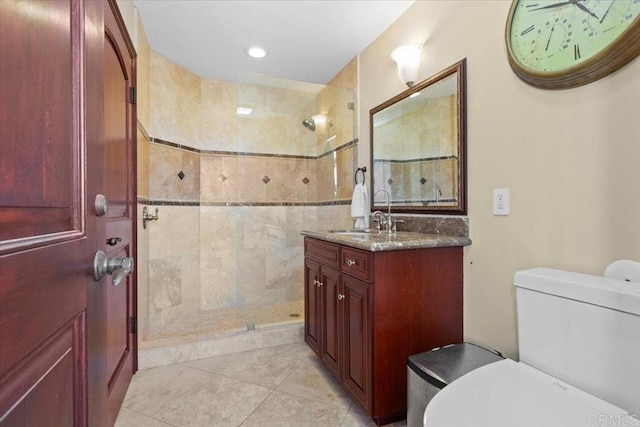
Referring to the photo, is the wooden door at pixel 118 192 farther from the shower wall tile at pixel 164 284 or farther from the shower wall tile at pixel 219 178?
the shower wall tile at pixel 219 178

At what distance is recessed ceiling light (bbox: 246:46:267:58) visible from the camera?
2.42 metres

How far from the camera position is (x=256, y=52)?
248cm

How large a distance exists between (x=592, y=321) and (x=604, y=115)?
674mm

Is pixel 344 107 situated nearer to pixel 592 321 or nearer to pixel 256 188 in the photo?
pixel 256 188

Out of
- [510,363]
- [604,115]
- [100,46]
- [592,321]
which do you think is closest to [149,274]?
[100,46]

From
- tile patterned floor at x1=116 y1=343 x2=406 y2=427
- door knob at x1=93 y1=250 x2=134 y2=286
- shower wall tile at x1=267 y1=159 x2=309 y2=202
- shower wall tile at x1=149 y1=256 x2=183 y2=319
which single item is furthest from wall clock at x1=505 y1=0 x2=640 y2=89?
shower wall tile at x1=149 y1=256 x2=183 y2=319

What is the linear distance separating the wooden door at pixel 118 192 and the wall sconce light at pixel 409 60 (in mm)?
1497

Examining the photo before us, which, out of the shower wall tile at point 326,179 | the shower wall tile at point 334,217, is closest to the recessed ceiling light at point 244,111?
the shower wall tile at point 326,179

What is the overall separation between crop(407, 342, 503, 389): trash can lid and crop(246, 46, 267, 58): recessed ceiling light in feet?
7.77

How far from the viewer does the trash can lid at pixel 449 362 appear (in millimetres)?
1135

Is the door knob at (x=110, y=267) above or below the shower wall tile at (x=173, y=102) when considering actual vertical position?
below

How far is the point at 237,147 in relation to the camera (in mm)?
3070

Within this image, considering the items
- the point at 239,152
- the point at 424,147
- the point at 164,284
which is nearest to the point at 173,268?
the point at 164,284

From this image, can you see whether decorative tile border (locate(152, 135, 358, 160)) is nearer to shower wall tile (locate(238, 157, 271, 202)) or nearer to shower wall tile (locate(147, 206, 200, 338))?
shower wall tile (locate(238, 157, 271, 202))
